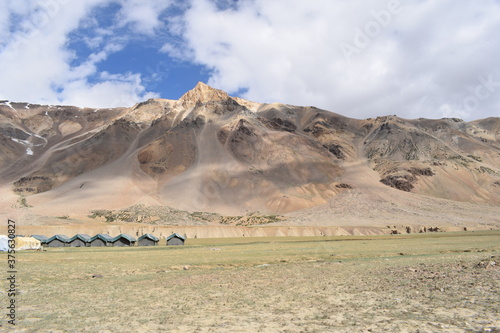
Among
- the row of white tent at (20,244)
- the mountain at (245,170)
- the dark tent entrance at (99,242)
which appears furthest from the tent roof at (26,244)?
the mountain at (245,170)

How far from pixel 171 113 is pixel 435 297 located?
615 ft

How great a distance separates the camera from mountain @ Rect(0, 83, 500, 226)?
127 metres

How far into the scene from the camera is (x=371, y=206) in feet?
429

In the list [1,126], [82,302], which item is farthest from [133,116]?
[82,302]

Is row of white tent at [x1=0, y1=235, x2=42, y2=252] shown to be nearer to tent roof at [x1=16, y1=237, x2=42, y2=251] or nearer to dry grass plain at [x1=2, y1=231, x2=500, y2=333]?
tent roof at [x1=16, y1=237, x2=42, y2=251]

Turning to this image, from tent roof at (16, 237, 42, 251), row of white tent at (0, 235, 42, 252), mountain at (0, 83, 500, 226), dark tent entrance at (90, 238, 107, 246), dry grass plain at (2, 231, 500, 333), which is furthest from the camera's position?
mountain at (0, 83, 500, 226)

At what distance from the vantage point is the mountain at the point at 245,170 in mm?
127062

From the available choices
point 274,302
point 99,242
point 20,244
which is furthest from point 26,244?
point 274,302

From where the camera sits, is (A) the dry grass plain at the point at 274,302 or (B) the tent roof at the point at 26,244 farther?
(B) the tent roof at the point at 26,244

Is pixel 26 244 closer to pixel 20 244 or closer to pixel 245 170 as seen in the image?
pixel 20 244

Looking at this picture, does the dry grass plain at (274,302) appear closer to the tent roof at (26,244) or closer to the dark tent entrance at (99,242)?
the tent roof at (26,244)

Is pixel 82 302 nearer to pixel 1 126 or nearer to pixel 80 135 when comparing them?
pixel 80 135

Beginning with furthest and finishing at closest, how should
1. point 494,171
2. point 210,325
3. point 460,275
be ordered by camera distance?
point 494,171
point 460,275
point 210,325

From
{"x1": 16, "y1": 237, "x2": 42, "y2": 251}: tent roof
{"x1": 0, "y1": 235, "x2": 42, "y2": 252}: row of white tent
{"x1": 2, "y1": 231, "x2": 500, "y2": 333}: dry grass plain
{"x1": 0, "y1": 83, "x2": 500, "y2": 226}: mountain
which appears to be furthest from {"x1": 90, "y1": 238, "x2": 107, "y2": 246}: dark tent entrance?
{"x1": 2, "y1": 231, "x2": 500, "y2": 333}: dry grass plain
